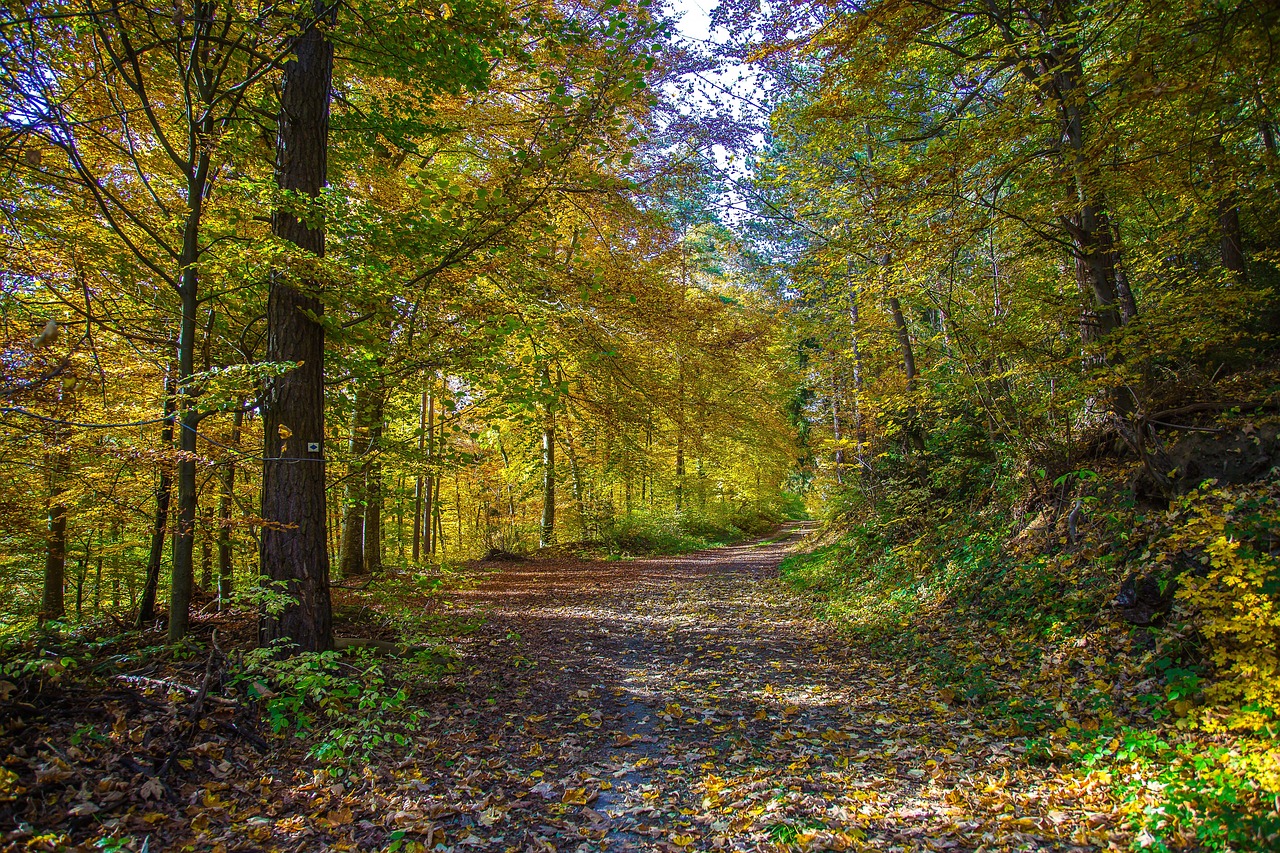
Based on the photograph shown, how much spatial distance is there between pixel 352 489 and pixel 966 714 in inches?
259

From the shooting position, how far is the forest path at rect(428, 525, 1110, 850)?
10.5ft

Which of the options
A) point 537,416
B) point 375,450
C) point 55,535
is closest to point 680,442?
point 537,416

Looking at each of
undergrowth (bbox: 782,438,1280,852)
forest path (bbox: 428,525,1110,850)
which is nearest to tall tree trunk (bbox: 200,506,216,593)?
forest path (bbox: 428,525,1110,850)

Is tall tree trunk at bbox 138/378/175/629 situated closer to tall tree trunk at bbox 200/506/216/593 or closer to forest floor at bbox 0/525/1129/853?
tall tree trunk at bbox 200/506/216/593

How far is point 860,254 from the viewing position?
8.16m

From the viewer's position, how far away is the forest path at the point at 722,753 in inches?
126

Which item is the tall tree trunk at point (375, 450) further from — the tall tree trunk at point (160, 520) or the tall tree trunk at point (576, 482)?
the tall tree trunk at point (576, 482)

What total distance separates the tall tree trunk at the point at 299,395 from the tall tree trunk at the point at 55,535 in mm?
1402

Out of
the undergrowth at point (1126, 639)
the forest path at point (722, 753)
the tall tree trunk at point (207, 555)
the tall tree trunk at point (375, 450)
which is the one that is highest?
the tall tree trunk at point (375, 450)

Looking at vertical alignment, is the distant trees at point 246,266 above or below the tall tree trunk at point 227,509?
above

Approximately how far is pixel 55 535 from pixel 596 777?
5.26 metres

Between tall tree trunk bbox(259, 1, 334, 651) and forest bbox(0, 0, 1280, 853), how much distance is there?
0.03 m

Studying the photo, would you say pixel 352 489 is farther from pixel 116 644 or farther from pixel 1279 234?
pixel 1279 234

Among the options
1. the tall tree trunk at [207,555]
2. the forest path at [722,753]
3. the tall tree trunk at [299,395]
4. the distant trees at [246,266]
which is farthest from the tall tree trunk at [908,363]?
the tall tree trunk at [207,555]
